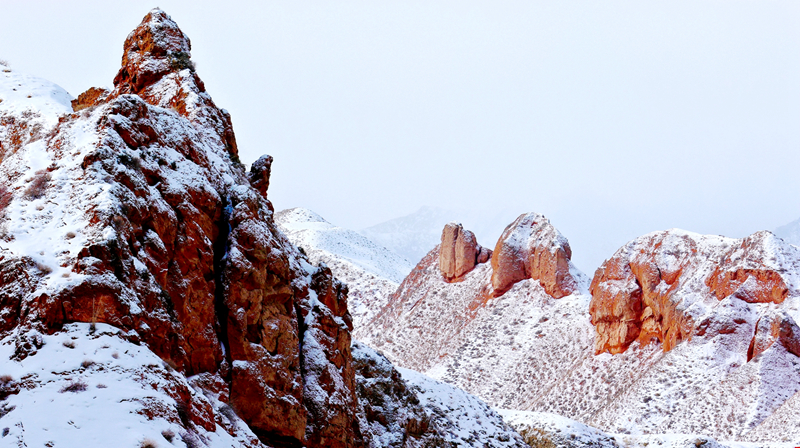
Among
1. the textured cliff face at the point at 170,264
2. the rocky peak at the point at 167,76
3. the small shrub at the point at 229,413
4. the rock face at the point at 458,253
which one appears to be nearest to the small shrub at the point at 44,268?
the textured cliff face at the point at 170,264

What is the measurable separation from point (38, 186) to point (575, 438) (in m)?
34.1

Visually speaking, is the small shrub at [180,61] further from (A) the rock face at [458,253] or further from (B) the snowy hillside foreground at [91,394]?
(A) the rock face at [458,253]

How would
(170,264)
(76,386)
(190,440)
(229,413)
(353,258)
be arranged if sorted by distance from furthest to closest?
(353,258), (170,264), (229,413), (190,440), (76,386)

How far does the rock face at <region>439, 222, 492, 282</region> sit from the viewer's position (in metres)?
95.0

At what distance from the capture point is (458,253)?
95.2 meters

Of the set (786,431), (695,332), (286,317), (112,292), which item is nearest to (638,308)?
(695,332)

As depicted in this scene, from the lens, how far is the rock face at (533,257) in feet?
274

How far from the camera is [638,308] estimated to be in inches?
Result: 2874

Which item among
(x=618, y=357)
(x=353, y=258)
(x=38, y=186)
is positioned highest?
(x=38, y=186)

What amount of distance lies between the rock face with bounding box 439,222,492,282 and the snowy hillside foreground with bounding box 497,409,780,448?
48.9 metres

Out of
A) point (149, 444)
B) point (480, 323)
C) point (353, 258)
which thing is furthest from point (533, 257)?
point (149, 444)

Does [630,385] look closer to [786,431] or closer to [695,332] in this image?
[695,332]

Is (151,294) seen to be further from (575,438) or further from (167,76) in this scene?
(575,438)

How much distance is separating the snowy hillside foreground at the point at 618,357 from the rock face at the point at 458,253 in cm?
134
